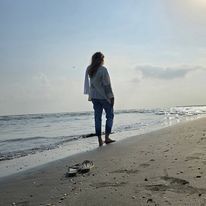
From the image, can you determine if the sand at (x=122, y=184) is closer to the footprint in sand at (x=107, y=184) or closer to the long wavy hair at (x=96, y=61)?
the footprint in sand at (x=107, y=184)

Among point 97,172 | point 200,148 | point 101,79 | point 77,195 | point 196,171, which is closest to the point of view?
point 77,195

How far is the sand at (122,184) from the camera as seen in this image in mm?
3070

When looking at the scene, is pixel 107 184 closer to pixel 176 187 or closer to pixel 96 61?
pixel 176 187

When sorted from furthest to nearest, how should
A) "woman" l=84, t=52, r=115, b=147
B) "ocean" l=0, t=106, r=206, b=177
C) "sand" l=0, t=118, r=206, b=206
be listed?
"woman" l=84, t=52, r=115, b=147, "ocean" l=0, t=106, r=206, b=177, "sand" l=0, t=118, r=206, b=206

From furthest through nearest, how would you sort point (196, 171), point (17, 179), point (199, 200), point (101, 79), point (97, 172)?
point (101, 79), point (17, 179), point (97, 172), point (196, 171), point (199, 200)

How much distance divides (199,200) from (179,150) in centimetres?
268

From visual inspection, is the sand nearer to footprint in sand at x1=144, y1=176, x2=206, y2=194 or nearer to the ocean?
footprint in sand at x1=144, y1=176, x2=206, y2=194

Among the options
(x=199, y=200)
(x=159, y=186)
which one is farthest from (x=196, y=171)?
(x=199, y=200)

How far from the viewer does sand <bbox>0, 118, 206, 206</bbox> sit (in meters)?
3.07

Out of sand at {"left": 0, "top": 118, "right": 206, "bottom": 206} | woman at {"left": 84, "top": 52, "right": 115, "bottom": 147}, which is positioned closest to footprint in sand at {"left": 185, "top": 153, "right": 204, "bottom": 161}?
sand at {"left": 0, "top": 118, "right": 206, "bottom": 206}

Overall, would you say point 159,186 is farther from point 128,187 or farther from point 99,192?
point 99,192

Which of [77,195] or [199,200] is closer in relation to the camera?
[199,200]

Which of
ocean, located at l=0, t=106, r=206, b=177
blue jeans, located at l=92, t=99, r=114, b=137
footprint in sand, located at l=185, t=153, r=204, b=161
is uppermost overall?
blue jeans, located at l=92, t=99, r=114, b=137

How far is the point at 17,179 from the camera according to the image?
15.4 ft
